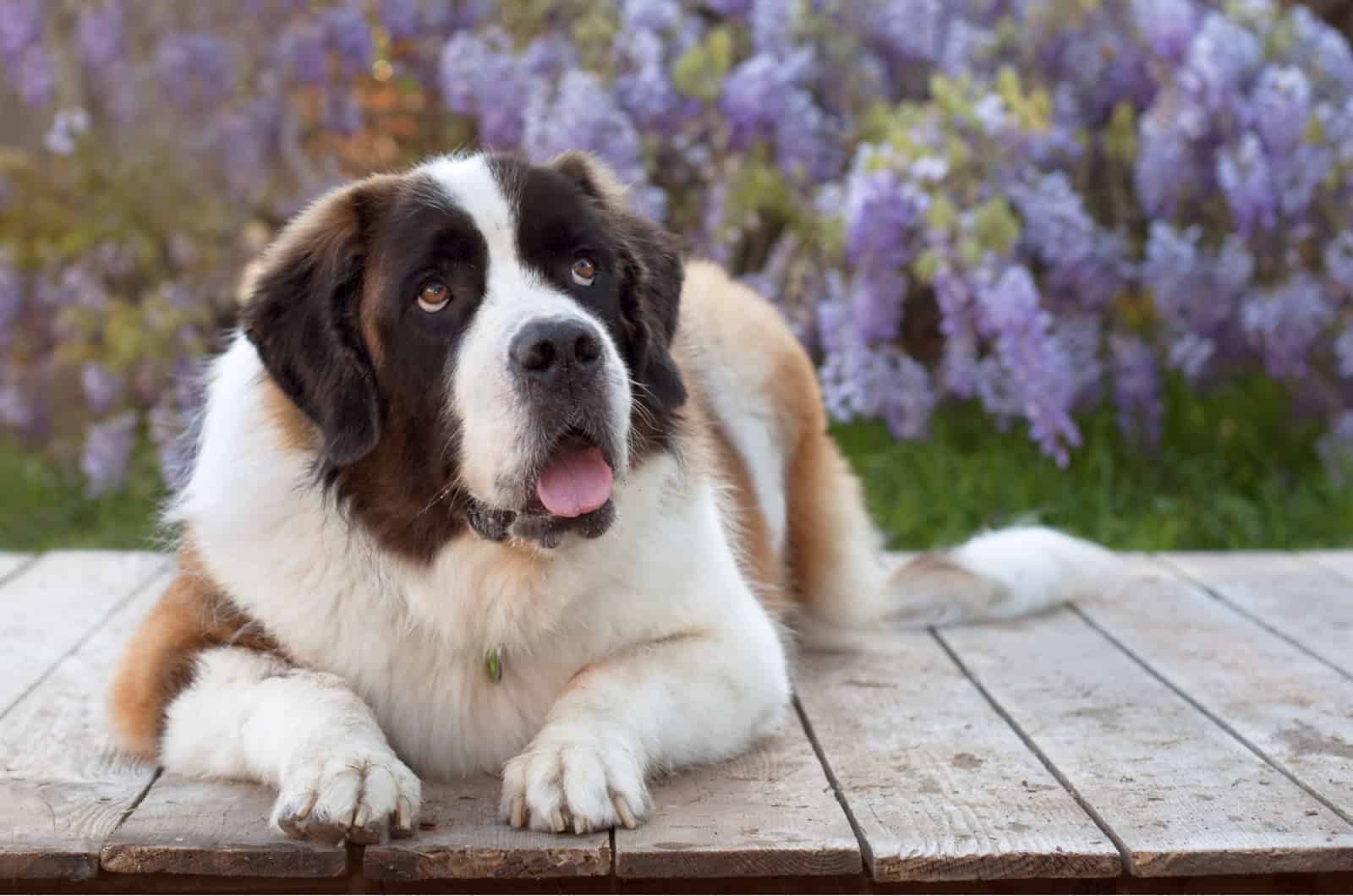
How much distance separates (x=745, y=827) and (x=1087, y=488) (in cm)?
294

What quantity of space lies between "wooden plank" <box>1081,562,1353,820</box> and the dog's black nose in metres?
1.14

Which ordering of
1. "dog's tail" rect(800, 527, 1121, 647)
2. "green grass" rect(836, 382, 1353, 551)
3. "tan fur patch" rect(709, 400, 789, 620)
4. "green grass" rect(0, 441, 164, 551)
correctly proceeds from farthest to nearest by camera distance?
1. "green grass" rect(0, 441, 164, 551)
2. "green grass" rect(836, 382, 1353, 551)
3. "dog's tail" rect(800, 527, 1121, 647)
4. "tan fur patch" rect(709, 400, 789, 620)

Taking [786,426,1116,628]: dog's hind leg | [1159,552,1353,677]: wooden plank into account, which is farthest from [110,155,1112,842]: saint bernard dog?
[1159,552,1353,677]: wooden plank

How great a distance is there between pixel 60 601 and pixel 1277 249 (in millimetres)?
3427

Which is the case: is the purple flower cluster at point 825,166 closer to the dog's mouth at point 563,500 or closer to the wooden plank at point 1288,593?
the wooden plank at point 1288,593

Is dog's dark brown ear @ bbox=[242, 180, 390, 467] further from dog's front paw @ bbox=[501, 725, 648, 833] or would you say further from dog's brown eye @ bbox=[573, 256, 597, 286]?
dog's front paw @ bbox=[501, 725, 648, 833]

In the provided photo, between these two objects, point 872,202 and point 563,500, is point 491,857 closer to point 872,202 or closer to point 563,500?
point 563,500

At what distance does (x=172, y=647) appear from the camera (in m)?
2.37

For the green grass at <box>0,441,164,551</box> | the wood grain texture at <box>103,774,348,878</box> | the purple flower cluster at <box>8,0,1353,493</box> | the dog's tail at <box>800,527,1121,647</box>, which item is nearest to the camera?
the wood grain texture at <box>103,774,348,878</box>

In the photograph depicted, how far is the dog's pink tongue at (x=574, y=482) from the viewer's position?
211cm

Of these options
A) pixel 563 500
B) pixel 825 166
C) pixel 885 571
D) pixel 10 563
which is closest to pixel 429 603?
pixel 563 500

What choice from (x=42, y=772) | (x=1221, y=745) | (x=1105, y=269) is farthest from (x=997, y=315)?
(x=42, y=772)

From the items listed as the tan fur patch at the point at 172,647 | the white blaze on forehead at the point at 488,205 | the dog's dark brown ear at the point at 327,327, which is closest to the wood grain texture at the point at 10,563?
the tan fur patch at the point at 172,647

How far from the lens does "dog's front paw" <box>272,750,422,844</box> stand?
6.28ft
